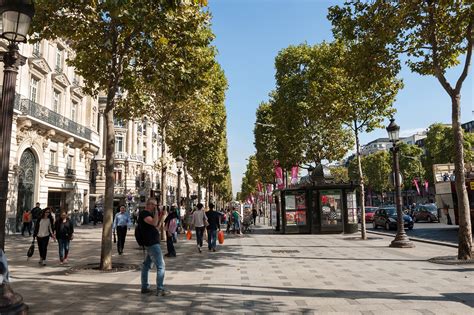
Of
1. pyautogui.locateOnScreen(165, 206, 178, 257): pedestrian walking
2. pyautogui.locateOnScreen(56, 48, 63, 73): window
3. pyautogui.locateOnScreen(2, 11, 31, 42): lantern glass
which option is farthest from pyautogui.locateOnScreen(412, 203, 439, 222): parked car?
pyautogui.locateOnScreen(2, 11, 31, 42): lantern glass

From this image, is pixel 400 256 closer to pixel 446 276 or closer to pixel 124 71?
pixel 446 276

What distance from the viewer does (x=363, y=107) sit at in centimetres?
1886

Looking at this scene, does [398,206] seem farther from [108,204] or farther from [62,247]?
[62,247]

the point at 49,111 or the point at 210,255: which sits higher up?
the point at 49,111

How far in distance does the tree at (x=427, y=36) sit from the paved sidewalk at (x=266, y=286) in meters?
2.81

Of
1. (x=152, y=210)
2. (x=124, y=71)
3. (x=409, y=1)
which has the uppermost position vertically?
(x=409, y=1)

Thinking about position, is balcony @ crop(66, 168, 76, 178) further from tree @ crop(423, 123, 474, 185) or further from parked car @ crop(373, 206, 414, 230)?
tree @ crop(423, 123, 474, 185)

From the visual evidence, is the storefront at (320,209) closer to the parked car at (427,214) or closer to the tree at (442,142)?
the parked car at (427,214)

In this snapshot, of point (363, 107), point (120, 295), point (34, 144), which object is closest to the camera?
point (120, 295)

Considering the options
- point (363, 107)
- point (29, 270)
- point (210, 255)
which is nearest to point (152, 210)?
point (29, 270)

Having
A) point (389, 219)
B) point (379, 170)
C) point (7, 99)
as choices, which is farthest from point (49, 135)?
point (379, 170)

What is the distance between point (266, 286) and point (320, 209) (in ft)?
53.0

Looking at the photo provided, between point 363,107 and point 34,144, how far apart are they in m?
20.5

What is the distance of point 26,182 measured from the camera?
2522cm
